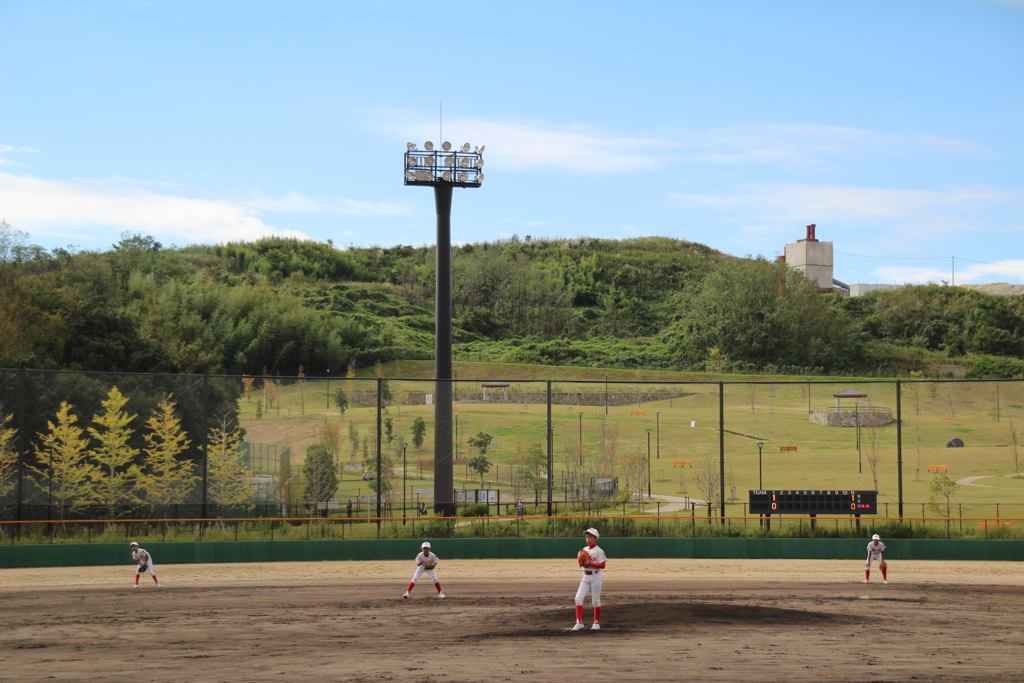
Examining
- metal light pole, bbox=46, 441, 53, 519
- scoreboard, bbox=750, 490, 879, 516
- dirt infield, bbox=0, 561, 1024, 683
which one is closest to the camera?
dirt infield, bbox=0, 561, 1024, 683

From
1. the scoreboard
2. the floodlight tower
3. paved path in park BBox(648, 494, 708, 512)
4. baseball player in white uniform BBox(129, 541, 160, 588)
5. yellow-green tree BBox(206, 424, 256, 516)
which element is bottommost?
baseball player in white uniform BBox(129, 541, 160, 588)

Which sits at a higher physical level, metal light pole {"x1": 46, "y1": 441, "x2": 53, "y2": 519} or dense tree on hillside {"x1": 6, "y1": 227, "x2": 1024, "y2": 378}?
dense tree on hillside {"x1": 6, "y1": 227, "x2": 1024, "y2": 378}

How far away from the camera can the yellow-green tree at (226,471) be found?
29625 millimetres

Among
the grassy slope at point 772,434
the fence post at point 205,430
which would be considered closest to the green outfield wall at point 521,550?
the fence post at point 205,430

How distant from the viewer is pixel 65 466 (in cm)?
2884

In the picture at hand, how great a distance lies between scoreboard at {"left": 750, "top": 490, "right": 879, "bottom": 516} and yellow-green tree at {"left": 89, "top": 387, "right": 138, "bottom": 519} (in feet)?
71.1

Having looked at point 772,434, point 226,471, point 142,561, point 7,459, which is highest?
point 772,434

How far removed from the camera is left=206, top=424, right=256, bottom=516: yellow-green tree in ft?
97.2

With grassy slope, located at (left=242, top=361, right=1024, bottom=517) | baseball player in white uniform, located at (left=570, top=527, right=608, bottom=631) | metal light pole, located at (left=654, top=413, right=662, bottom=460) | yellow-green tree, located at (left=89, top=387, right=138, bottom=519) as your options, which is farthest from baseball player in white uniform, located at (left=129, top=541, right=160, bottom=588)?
metal light pole, located at (left=654, top=413, right=662, bottom=460)

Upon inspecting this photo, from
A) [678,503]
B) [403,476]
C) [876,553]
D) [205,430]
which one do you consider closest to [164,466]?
[205,430]

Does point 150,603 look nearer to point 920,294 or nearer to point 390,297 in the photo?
point 390,297

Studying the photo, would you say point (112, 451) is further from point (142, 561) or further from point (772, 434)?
point (772, 434)

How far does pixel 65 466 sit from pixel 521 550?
51.0ft

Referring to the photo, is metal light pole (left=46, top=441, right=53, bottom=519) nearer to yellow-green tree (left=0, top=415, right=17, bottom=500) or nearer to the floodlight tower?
yellow-green tree (left=0, top=415, right=17, bottom=500)
